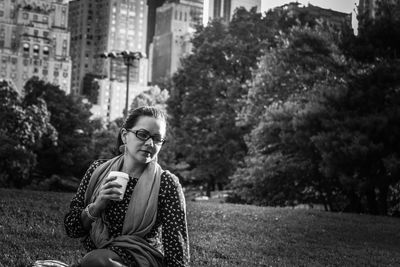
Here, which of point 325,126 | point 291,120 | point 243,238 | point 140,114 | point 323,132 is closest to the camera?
point 140,114

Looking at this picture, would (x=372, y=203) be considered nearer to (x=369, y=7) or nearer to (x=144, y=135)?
(x=369, y=7)

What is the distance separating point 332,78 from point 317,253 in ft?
40.4

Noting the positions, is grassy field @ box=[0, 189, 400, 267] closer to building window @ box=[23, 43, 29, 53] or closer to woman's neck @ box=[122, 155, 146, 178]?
woman's neck @ box=[122, 155, 146, 178]

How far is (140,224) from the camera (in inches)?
154

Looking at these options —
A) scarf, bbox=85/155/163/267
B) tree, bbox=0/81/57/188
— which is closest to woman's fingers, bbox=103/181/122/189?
scarf, bbox=85/155/163/267

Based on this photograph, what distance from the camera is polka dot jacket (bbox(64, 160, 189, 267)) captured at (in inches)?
150

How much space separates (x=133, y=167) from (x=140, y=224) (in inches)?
14.8

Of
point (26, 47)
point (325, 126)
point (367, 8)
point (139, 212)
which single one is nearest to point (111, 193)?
point (139, 212)

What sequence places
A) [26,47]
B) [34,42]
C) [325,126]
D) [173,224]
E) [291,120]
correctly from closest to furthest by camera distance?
[173,224] < [325,126] < [291,120] < [26,47] < [34,42]

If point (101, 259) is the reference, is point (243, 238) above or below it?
below

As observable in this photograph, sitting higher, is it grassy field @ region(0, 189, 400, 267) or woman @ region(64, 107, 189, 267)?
woman @ region(64, 107, 189, 267)

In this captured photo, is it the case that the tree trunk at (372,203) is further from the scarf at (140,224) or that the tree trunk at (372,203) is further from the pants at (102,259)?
the pants at (102,259)

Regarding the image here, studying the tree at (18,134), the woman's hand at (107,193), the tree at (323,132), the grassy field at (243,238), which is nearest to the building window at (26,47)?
the tree at (18,134)

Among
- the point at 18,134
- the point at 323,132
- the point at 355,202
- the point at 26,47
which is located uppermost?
the point at 26,47
